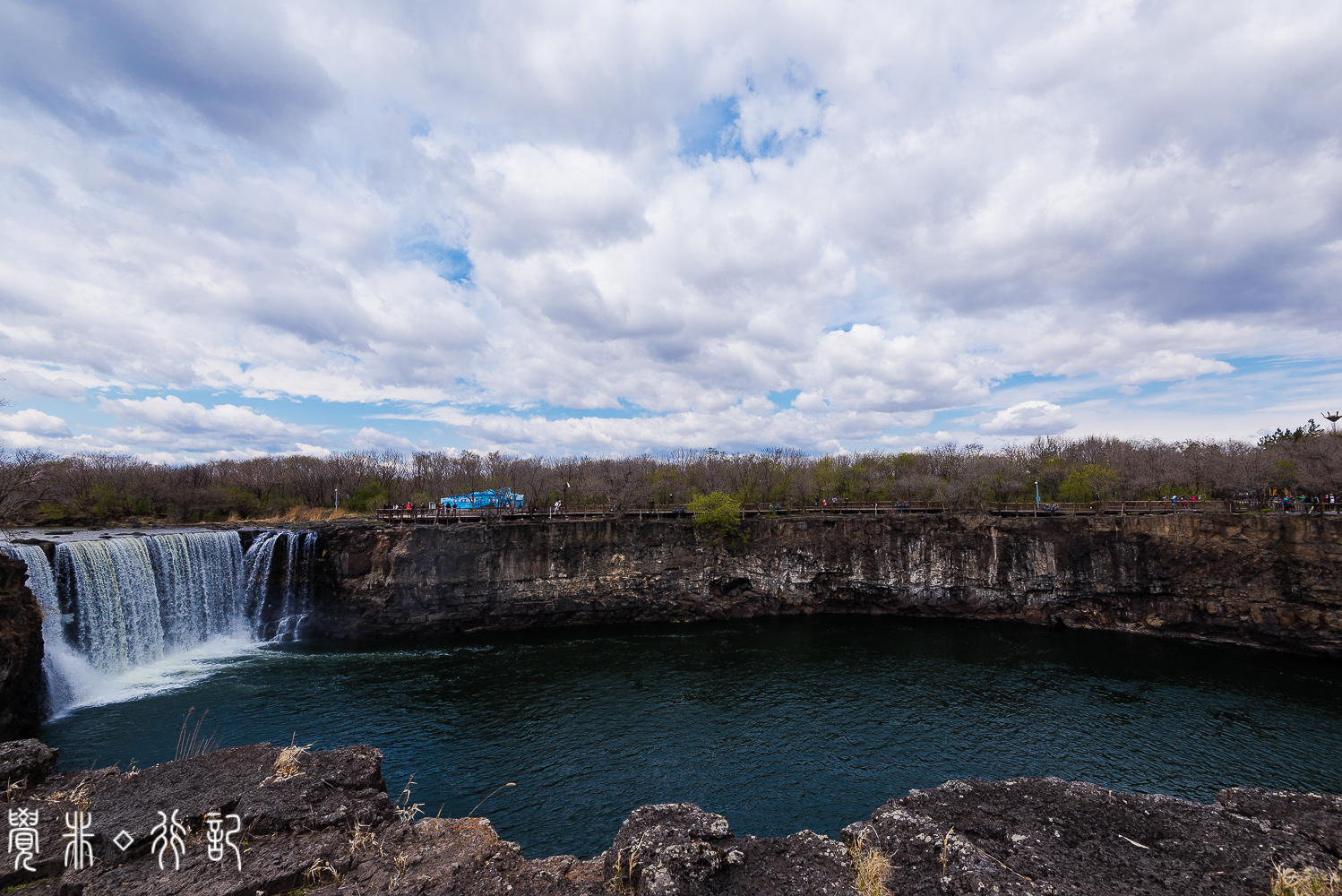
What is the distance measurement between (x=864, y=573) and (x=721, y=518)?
46.7 ft

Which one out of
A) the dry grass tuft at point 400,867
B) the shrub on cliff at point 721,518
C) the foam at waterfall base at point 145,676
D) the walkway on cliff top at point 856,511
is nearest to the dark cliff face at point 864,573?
the shrub on cliff at point 721,518

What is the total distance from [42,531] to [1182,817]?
68627 millimetres

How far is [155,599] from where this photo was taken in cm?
3269

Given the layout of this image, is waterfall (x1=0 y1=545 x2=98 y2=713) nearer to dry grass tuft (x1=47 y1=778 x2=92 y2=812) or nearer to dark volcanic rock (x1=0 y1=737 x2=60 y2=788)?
dark volcanic rock (x1=0 y1=737 x2=60 y2=788)

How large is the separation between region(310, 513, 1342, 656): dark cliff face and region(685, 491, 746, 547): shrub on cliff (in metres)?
1.03

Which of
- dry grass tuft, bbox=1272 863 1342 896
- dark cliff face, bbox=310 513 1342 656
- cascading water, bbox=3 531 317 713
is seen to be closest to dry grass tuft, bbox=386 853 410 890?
dry grass tuft, bbox=1272 863 1342 896

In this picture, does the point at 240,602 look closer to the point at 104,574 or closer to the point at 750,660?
the point at 104,574

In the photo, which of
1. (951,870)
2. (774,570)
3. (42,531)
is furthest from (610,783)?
(42,531)

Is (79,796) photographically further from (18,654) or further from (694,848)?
(18,654)

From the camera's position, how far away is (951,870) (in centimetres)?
779

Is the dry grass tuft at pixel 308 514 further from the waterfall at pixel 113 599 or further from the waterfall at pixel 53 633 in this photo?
the waterfall at pixel 53 633

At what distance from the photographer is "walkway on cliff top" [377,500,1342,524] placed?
45.9 m

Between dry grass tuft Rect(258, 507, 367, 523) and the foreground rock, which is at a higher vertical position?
dry grass tuft Rect(258, 507, 367, 523)

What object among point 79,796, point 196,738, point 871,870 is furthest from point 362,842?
point 196,738
